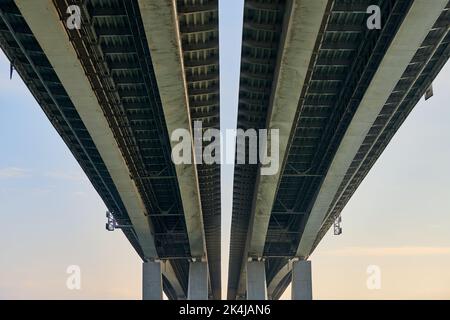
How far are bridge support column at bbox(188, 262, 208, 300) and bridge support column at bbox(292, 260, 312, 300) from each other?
Result: 9028mm

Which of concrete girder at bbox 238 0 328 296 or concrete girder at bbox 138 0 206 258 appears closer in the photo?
concrete girder at bbox 138 0 206 258

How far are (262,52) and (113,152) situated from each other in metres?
11.5

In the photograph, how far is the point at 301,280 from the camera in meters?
53.2

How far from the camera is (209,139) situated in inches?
1410

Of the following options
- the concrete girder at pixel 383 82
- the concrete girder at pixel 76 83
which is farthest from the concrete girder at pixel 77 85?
the concrete girder at pixel 383 82

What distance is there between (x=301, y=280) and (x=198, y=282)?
10425mm

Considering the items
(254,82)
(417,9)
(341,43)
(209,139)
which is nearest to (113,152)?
(209,139)

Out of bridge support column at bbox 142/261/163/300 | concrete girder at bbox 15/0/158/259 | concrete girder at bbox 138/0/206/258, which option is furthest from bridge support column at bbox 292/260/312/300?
concrete girder at bbox 138/0/206/258

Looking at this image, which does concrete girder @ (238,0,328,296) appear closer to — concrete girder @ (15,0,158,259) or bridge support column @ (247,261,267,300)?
concrete girder @ (15,0,158,259)

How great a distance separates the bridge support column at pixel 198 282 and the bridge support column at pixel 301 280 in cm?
903

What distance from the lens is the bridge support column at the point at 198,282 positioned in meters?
56.0

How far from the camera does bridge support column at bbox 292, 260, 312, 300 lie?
5222 centimetres

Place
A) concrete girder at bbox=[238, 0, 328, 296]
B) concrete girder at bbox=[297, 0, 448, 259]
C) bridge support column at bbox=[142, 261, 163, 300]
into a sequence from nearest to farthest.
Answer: concrete girder at bbox=[238, 0, 328, 296], concrete girder at bbox=[297, 0, 448, 259], bridge support column at bbox=[142, 261, 163, 300]

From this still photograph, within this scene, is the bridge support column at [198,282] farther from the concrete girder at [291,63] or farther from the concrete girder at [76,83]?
the concrete girder at [291,63]
